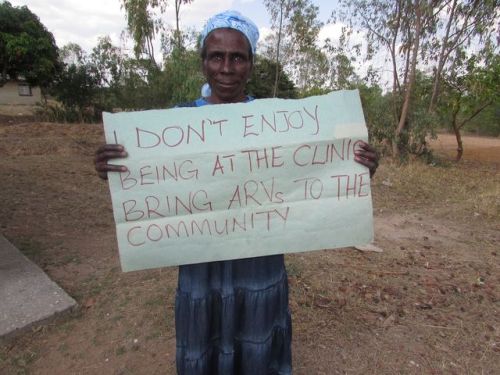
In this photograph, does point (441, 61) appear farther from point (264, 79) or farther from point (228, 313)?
point (264, 79)

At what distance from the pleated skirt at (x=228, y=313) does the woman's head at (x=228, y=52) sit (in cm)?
66

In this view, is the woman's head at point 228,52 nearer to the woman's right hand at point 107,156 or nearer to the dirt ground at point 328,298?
the woman's right hand at point 107,156

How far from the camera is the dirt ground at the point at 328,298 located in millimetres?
2121

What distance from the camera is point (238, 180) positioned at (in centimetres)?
130

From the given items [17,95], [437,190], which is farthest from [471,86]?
[17,95]

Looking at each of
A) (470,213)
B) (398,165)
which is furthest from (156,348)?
(398,165)

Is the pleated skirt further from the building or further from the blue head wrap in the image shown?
the building

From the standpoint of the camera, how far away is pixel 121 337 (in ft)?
7.46

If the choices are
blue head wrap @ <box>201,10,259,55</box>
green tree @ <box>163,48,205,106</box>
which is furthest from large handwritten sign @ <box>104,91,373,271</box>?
green tree @ <box>163,48,205,106</box>

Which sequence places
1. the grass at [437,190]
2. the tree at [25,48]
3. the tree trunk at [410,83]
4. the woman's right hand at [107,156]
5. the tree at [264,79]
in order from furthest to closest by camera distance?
1. the tree at [264,79]
2. the tree at [25,48]
3. the tree trunk at [410,83]
4. the grass at [437,190]
5. the woman's right hand at [107,156]

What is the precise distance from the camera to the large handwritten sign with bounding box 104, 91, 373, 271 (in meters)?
1.27

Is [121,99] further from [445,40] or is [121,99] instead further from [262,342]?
[262,342]

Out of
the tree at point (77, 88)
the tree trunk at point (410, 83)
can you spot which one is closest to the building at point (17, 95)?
the tree at point (77, 88)

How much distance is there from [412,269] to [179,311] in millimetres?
2716
